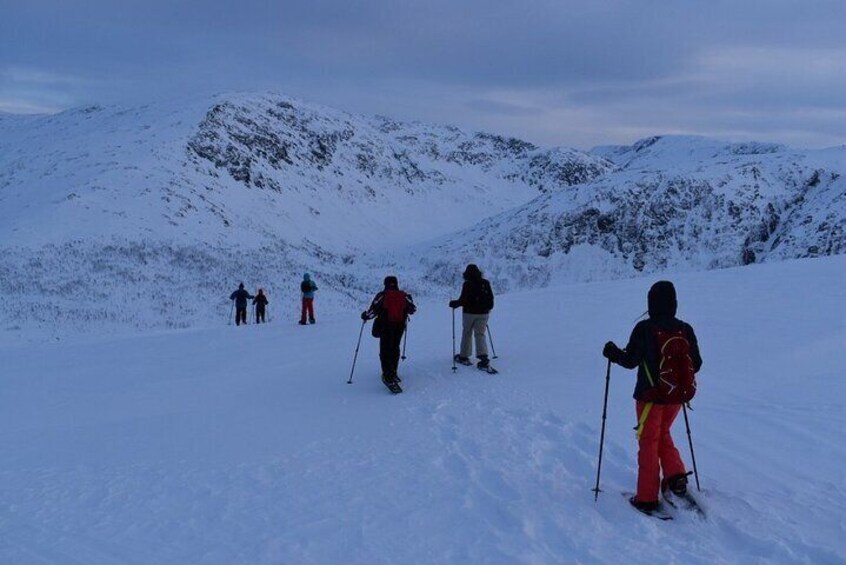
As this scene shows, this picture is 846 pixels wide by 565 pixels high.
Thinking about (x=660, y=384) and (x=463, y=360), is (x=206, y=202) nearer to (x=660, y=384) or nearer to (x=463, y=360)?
(x=463, y=360)

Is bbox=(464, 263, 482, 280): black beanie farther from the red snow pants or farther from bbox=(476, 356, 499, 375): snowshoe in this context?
the red snow pants

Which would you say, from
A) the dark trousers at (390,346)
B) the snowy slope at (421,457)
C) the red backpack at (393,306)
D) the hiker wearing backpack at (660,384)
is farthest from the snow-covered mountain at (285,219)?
the hiker wearing backpack at (660,384)

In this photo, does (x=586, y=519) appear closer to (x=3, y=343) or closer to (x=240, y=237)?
(x=3, y=343)

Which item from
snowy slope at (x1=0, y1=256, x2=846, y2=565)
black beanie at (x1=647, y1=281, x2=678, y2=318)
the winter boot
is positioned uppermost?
black beanie at (x1=647, y1=281, x2=678, y2=318)

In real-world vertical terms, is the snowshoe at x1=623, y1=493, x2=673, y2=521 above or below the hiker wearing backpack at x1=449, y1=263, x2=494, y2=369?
below

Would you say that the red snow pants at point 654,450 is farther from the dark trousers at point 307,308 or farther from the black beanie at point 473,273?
the dark trousers at point 307,308

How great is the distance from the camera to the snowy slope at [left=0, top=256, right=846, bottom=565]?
519 centimetres

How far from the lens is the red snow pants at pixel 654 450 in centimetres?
548

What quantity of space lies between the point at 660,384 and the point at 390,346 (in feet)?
19.1

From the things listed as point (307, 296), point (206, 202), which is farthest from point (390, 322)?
point (206, 202)

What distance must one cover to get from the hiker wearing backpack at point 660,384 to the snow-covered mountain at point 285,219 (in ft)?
74.0

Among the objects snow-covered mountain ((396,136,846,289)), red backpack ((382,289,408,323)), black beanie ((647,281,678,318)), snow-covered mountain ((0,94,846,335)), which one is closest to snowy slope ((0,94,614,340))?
snow-covered mountain ((0,94,846,335))

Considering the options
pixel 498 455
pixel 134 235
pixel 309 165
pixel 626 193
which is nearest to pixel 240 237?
pixel 134 235

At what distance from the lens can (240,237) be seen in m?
46.7
